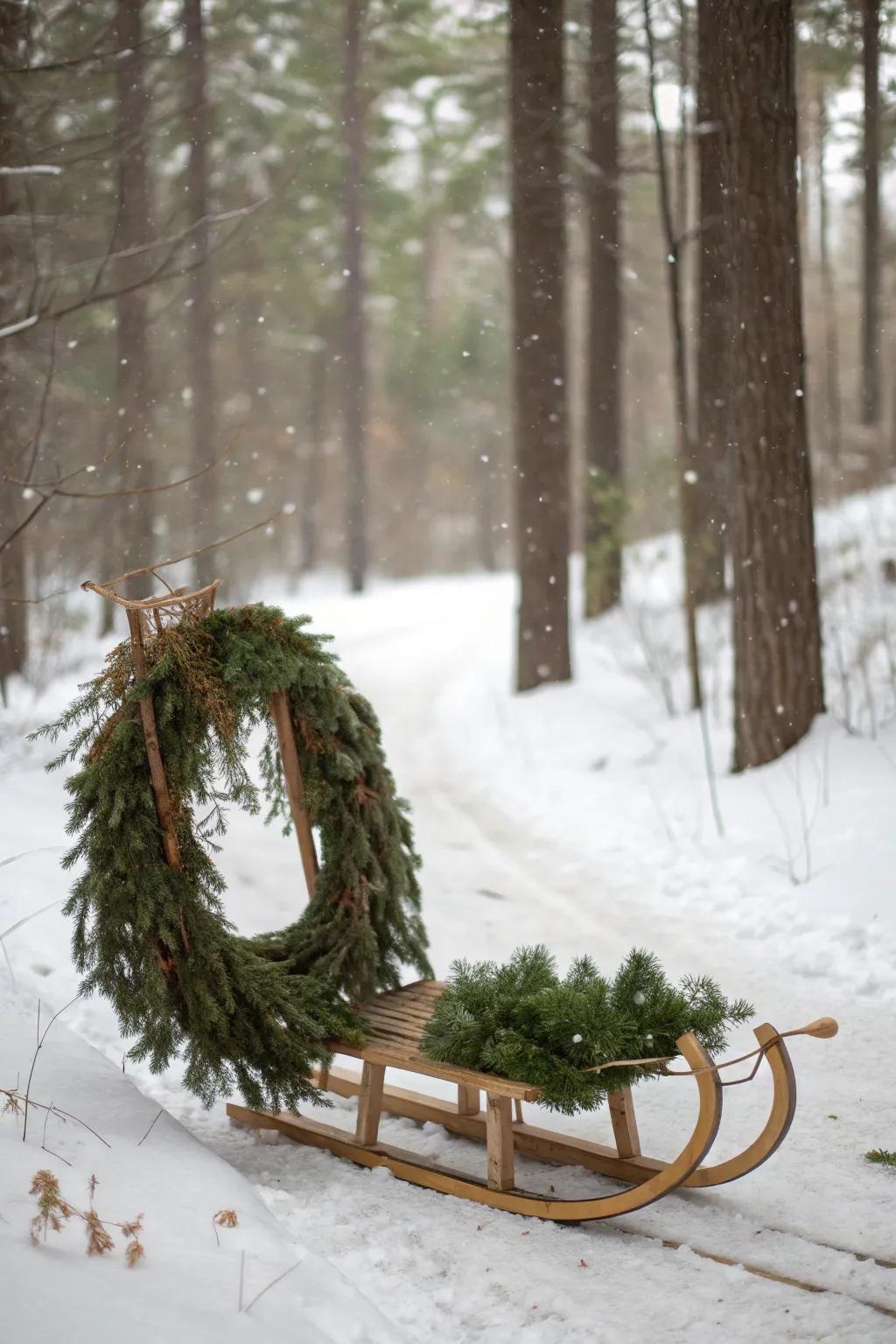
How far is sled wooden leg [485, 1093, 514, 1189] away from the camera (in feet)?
12.8

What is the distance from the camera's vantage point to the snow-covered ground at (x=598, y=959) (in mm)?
3254

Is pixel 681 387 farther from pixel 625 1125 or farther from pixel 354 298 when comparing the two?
pixel 354 298

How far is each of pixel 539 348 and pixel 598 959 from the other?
23.2 feet

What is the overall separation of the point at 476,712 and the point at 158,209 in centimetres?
1054

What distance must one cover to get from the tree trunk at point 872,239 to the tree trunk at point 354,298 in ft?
28.8

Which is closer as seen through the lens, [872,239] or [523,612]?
[523,612]

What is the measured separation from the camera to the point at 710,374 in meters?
11.0

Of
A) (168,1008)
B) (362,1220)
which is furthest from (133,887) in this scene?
(362,1220)

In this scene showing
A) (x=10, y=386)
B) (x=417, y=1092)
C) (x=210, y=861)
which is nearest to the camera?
(x=210, y=861)

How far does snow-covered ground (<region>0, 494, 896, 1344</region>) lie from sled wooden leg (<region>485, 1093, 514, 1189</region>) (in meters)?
0.14

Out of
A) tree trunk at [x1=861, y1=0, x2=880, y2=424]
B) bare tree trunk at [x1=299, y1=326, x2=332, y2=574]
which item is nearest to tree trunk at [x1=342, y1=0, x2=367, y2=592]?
bare tree trunk at [x1=299, y1=326, x2=332, y2=574]

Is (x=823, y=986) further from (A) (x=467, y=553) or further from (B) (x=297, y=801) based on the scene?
(A) (x=467, y=553)

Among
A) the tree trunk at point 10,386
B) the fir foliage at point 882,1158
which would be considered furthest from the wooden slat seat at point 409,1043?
the tree trunk at point 10,386

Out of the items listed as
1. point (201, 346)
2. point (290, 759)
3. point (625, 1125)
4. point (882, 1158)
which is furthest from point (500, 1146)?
point (201, 346)
